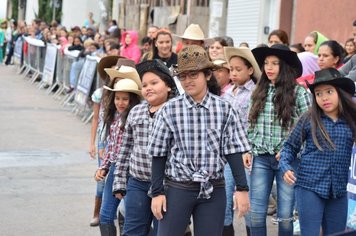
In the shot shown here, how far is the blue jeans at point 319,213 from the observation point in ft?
18.5

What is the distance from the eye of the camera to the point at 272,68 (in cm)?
647

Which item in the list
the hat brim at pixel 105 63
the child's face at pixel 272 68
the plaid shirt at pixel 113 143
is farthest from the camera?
the hat brim at pixel 105 63

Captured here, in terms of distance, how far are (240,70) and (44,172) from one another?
15.4 feet

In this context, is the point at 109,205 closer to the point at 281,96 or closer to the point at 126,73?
the point at 126,73

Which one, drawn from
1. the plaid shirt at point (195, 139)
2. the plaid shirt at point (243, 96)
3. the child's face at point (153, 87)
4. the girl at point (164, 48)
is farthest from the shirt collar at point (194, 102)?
the girl at point (164, 48)

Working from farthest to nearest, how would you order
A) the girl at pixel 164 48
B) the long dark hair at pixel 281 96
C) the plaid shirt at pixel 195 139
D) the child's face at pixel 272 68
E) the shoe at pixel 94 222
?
the girl at pixel 164 48
the shoe at pixel 94 222
the child's face at pixel 272 68
the long dark hair at pixel 281 96
the plaid shirt at pixel 195 139

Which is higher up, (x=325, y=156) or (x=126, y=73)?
(x=126, y=73)

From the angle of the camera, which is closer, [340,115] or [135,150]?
[340,115]

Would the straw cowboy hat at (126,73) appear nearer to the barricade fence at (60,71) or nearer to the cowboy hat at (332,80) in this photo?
the cowboy hat at (332,80)

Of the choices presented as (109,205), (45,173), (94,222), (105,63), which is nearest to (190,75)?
(109,205)

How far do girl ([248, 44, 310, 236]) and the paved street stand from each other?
5.84 ft

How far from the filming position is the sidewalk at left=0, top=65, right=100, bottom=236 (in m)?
8.29

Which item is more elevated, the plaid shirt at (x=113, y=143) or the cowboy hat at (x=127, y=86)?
the cowboy hat at (x=127, y=86)

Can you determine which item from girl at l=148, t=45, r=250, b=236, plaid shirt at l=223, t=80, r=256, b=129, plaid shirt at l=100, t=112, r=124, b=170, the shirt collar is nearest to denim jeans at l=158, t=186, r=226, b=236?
girl at l=148, t=45, r=250, b=236
